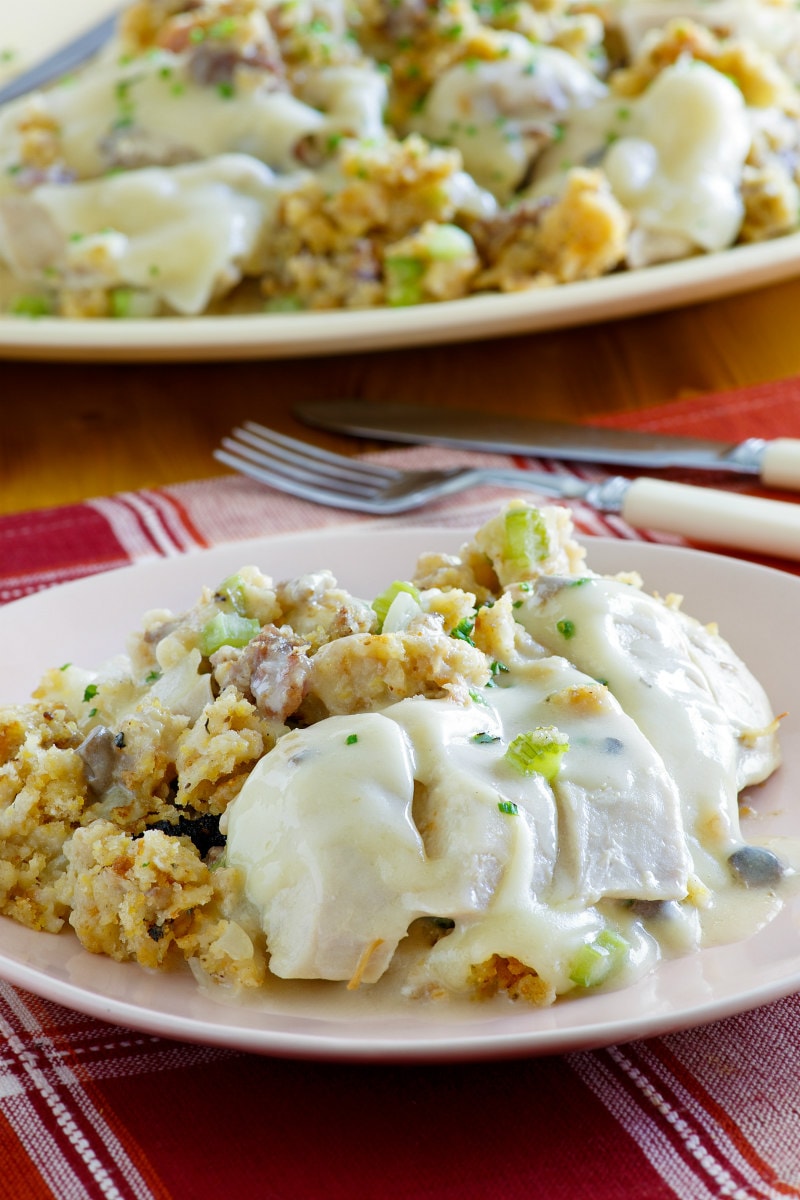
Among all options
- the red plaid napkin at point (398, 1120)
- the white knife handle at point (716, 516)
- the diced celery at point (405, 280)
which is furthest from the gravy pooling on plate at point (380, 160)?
the red plaid napkin at point (398, 1120)

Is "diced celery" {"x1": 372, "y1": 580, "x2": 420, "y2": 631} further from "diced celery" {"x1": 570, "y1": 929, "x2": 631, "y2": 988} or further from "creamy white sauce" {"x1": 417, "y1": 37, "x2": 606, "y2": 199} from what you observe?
"creamy white sauce" {"x1": 417, "y1": 37, "x2": 606, "y2": 199}

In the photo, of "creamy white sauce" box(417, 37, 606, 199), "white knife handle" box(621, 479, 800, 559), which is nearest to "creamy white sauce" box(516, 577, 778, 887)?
"white knife handle" box(621, 479, 800, 559)

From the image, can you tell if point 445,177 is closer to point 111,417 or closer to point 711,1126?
point 111,417

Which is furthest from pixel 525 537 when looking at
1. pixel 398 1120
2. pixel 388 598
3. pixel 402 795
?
pixel 398 1120

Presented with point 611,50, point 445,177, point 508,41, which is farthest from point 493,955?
point 611,50

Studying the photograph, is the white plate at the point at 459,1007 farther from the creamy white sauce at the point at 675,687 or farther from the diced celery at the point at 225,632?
the diced celery at the point at 225,632

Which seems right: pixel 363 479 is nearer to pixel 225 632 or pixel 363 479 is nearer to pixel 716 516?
pixel 716 516
